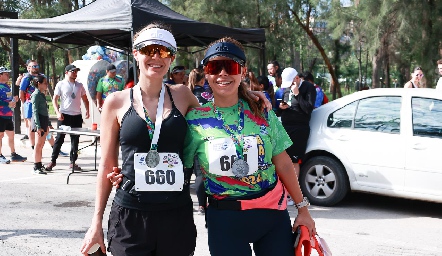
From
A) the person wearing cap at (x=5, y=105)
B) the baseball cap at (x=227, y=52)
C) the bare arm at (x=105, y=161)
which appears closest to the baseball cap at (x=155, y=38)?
the baseball cap at (x=227, y=52)

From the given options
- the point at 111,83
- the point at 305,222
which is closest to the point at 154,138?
the point at 305,222

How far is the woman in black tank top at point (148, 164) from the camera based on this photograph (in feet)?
8.45

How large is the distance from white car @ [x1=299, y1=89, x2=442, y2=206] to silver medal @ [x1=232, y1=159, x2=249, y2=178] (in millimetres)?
4479

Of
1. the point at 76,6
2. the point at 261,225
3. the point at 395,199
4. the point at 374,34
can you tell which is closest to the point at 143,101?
the point at 261,225

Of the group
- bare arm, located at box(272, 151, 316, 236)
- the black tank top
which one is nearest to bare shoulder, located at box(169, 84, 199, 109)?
the black tank top

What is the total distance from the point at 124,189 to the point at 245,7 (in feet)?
68.4

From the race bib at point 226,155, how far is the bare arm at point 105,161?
0.47m

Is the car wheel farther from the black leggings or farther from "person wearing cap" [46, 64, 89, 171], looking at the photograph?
the black leggings

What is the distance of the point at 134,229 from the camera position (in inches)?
102

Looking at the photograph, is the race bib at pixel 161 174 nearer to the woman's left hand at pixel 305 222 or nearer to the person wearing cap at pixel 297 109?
the woman's left hand at pixel 305 222

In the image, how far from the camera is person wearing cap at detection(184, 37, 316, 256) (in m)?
2.59

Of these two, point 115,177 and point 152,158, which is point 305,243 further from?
point 115,177

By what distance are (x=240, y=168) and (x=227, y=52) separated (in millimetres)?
558

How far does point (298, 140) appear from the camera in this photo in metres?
7.28
